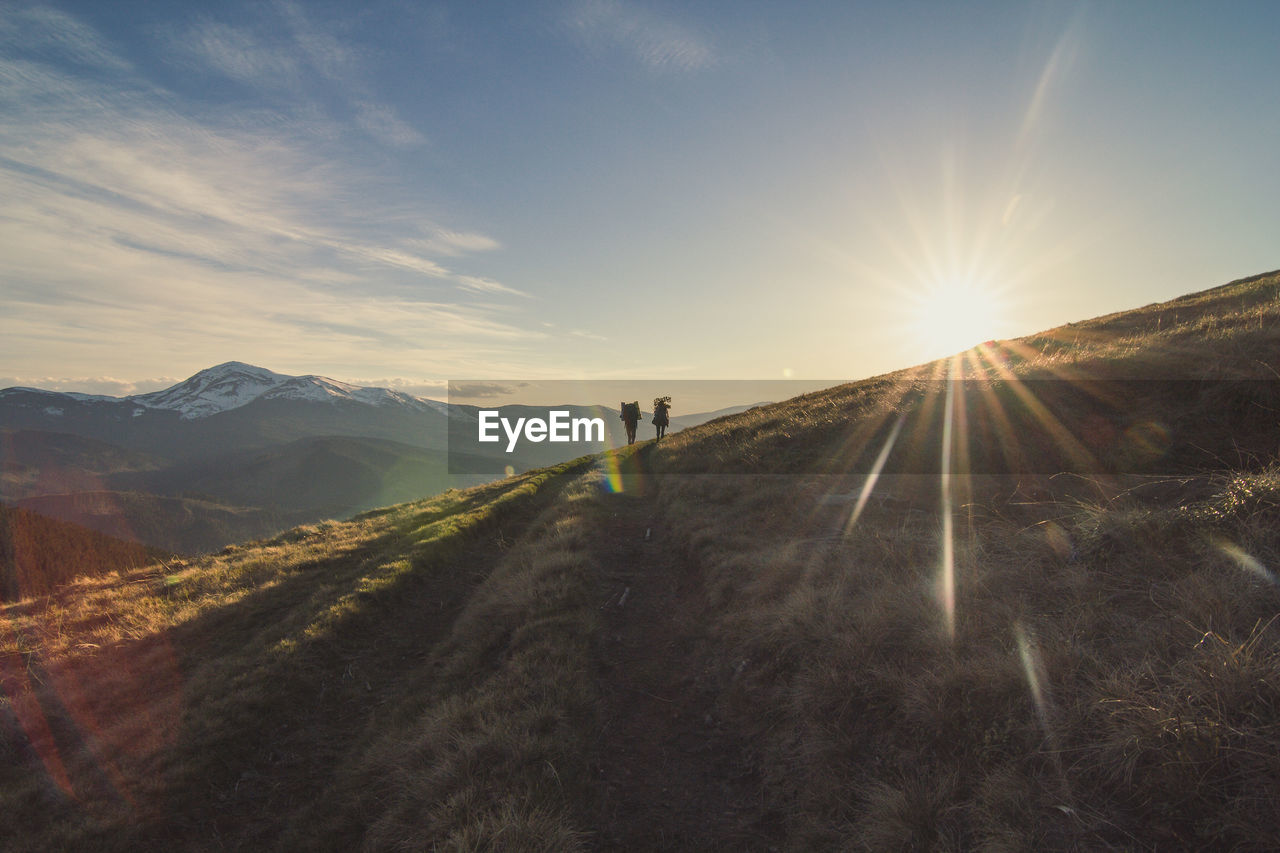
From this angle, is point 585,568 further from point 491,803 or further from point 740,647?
point 491,803

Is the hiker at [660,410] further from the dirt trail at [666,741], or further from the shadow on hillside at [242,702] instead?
the dirt trail at [666,741]

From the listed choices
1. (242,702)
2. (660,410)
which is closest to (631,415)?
(660,410)

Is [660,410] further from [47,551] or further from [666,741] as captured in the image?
[47,551]

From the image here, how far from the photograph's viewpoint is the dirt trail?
527 cm

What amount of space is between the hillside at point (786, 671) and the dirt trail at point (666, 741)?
0.13 feet

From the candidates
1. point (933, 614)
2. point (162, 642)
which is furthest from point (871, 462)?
point (162, 642)

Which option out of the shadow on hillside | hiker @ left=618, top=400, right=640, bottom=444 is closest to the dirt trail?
the shadow on hillside

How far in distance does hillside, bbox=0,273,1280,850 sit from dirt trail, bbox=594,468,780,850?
4cm

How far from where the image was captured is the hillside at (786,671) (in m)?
4.05

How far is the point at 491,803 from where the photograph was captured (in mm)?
5234

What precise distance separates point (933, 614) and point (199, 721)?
10283 millimetres

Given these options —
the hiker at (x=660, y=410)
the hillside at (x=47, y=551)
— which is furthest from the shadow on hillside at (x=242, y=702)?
the hillside at (x=47, y=551)

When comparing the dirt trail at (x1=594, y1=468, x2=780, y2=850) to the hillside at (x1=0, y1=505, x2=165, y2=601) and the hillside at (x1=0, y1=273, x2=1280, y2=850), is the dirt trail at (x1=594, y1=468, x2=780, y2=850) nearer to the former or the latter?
the hillside at (x1=0, y1=273, x2=1280, y2=850)

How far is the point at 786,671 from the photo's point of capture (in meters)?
6.66
